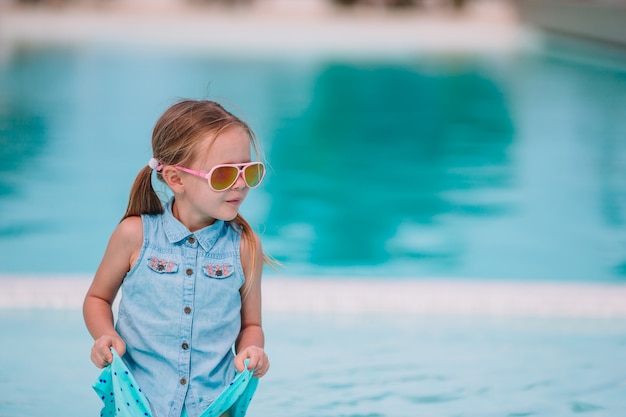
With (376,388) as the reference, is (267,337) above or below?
above

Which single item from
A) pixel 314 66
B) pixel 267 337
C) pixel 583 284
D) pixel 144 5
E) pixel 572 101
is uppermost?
pixel 144 5

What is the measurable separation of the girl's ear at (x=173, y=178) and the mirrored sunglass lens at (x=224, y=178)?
0.13 meters

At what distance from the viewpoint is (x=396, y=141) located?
8430 millimetres

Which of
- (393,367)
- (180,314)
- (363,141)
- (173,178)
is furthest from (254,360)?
(363,141)

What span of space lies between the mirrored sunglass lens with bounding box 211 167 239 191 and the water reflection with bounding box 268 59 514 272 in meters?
2.73

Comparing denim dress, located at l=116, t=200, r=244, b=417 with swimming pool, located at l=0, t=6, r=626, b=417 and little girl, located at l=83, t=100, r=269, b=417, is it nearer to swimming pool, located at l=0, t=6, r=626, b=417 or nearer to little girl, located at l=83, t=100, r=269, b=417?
little girl, located at l=83, t=100, r=269, b=417

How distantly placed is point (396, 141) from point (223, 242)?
6.34m

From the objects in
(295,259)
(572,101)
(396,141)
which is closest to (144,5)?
(572,101)

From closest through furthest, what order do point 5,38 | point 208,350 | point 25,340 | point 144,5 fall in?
1. point 208,350
2. point 25,340
3. point 5,38
4. point 144,5

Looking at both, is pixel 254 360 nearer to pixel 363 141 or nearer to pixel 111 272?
pixel 111 272

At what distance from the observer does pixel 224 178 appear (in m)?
2.08

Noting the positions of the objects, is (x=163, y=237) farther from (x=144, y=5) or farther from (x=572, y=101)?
(x=144, y=5)

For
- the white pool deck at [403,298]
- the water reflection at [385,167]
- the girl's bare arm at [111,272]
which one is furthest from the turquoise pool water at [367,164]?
the white pool deck at [403,298]

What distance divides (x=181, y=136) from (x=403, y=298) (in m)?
2.03
